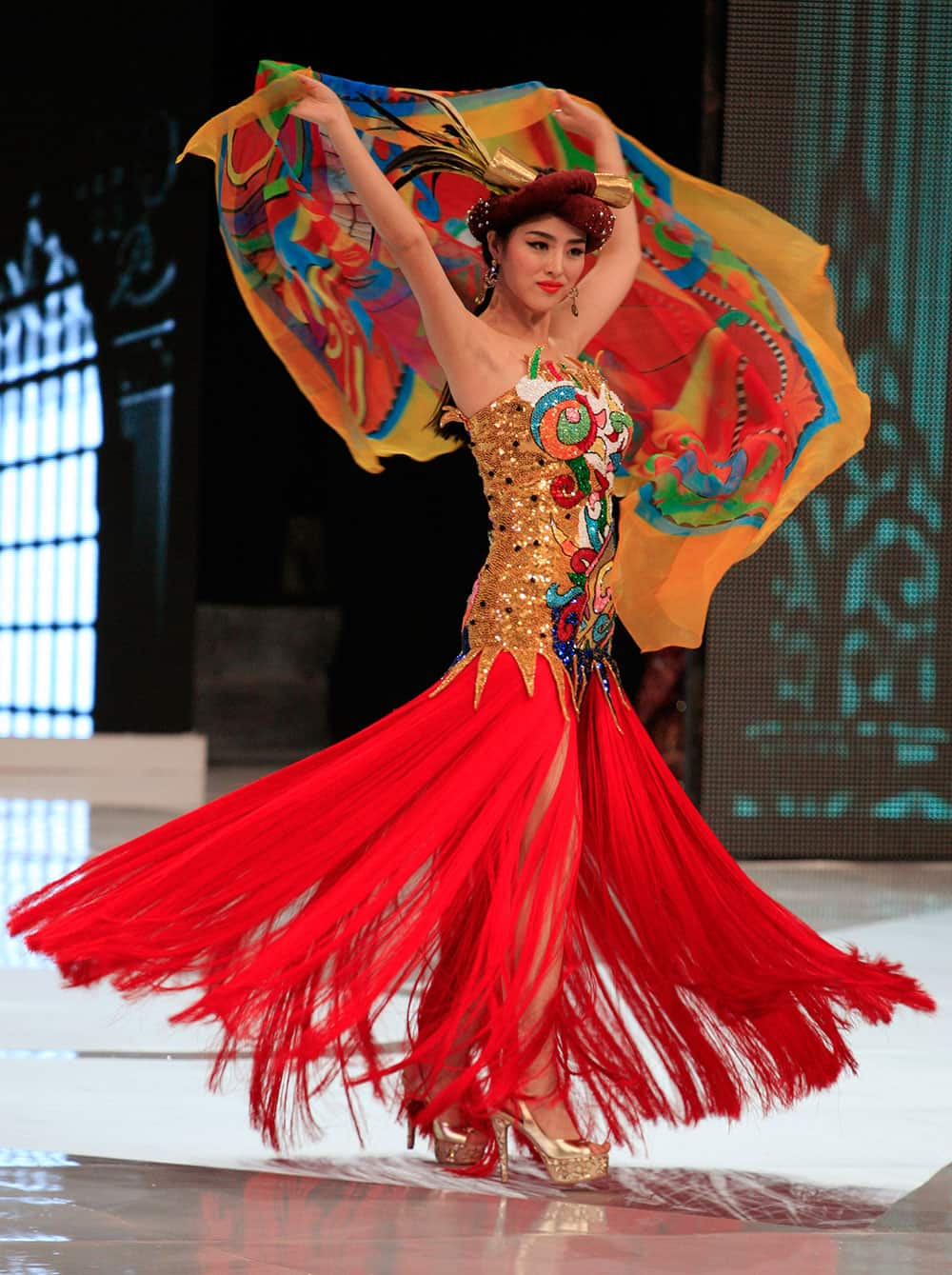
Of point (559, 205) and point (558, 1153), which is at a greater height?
point (559, 205)

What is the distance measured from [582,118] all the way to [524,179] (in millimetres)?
391

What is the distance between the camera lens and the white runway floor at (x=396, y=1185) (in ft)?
6.36

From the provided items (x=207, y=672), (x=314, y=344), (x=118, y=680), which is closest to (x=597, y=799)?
(x=314, y=344)

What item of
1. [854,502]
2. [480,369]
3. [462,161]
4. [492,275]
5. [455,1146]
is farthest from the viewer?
[854,502]

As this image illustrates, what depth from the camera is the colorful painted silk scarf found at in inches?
112

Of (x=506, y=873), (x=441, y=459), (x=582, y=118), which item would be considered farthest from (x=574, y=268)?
(x=441, y=459)

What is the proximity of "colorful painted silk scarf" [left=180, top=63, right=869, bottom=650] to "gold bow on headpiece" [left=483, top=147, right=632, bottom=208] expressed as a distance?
31 cm

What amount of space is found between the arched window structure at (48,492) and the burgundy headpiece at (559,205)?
6.79m

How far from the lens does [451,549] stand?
10.1 metres

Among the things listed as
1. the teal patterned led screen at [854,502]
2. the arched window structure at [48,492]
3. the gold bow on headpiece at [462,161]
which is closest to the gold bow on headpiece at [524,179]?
the gold bow on headpiece at [462,161]

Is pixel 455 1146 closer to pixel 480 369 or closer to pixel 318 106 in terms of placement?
pixel 480 369

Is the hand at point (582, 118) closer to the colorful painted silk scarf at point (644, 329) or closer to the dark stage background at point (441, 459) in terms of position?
the colorful painted silk scarf at point (644, 329)

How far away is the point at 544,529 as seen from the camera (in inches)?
94.8

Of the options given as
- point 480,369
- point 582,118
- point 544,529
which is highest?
point 582,118
